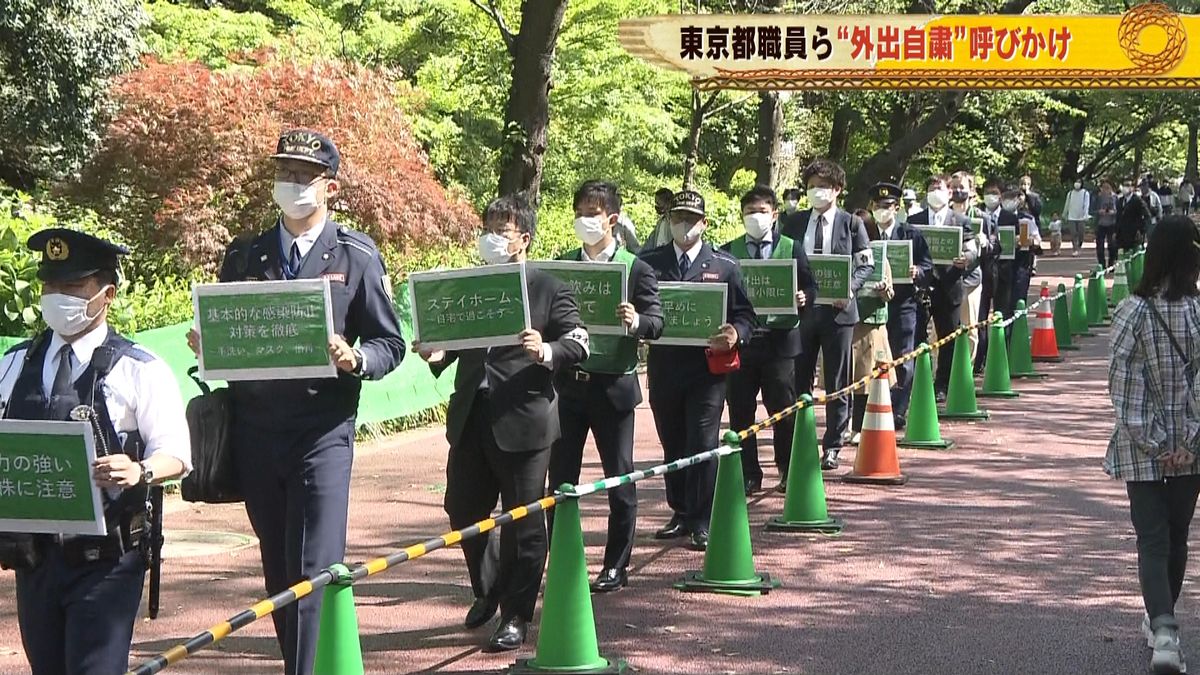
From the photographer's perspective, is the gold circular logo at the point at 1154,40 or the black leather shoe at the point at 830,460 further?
the gold circular logo at the point at 1154,40

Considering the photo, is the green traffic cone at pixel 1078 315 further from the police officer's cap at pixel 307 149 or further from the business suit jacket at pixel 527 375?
the police officer's cap at pixel 307 149

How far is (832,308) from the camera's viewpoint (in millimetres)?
13570

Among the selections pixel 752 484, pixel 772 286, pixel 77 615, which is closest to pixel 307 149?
pixel 77 615

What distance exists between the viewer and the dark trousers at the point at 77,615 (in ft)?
17.6

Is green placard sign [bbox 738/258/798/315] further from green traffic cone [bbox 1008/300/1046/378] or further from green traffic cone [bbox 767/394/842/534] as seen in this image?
green traffic cone [bbox 1008/300/1046/378]

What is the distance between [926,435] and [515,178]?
6.03 m

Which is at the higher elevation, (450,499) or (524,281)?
(524,281)

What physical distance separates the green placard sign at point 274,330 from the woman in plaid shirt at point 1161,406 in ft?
11.3

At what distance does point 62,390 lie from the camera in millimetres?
5488

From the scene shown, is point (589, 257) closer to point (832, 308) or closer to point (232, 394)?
point (232, 394)

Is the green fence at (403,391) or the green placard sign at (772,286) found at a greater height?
the green placard sign at (772,286)

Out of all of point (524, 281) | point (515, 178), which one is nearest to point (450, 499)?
point (524, 281)

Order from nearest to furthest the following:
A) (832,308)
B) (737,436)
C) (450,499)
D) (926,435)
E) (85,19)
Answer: (450,499) → (737,436) → (832,308) → (926,435) → (85,19)

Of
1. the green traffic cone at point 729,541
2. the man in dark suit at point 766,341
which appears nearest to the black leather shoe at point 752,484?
the man in dark suit at point 766,341
